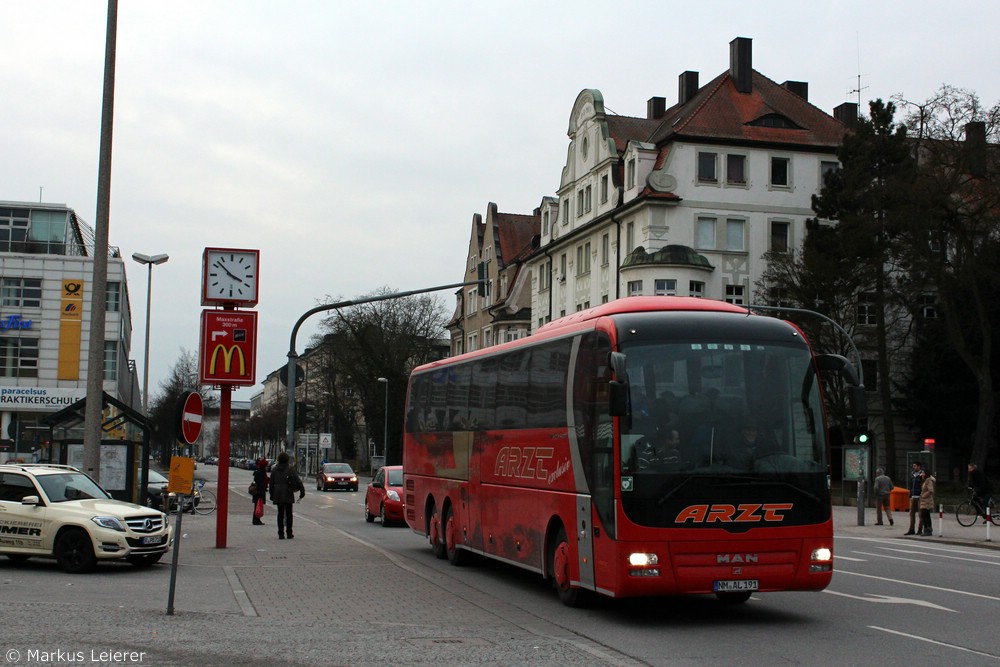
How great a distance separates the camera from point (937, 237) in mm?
51781

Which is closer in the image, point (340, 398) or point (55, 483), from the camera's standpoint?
point (55, 483)

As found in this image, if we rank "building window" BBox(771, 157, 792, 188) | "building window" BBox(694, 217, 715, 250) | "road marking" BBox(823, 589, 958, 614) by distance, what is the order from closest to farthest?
"road marking" BBox(823, 589, 958, 614) → "building window" BBox(694, 217, 715, 250) → "building window" BBox(771, 157, 792, 188)

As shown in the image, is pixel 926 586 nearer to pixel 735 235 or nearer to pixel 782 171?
pixel 735 235

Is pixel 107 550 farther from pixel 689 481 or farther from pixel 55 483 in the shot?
pixel 689 481

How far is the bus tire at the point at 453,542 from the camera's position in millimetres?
19578

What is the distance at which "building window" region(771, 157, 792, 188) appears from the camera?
61.9m

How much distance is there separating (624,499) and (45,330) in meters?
62.8

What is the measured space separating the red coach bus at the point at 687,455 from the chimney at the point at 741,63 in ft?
176

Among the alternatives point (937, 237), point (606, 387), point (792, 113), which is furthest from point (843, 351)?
point (606, 387)

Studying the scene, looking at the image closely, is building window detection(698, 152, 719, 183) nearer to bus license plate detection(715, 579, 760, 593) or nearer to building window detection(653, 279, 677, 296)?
building window detection(653, 279, 677, 296)

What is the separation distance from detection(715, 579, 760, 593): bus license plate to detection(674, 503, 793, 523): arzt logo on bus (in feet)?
1.99

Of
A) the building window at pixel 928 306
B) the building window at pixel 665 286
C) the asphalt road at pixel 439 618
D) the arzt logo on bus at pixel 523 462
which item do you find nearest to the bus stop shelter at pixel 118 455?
the asphalt road at pixel 439 618

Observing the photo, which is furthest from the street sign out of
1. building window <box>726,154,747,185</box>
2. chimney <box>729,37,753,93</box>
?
chimney <box>729,37,753,93</box>

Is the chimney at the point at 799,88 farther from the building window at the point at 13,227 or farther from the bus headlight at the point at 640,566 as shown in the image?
the bus headlight at the point at 640,566
